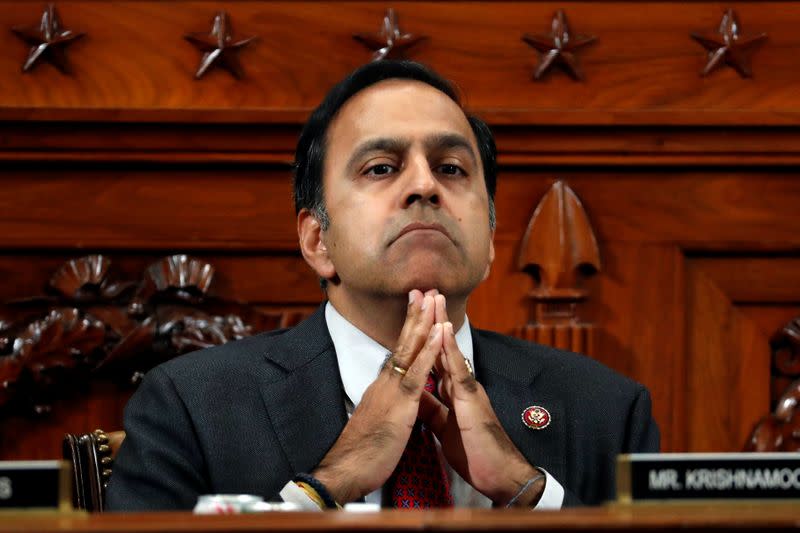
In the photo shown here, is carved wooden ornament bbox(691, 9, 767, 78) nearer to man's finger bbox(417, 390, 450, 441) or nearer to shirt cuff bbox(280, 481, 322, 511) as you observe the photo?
man's finger bbox(417, 390, 450, 441)

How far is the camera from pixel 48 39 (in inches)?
103

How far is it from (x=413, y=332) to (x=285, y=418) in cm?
27

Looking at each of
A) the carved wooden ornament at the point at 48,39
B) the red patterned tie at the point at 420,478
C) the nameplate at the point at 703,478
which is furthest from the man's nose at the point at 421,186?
the carved wooden ornament at the point at 48,39

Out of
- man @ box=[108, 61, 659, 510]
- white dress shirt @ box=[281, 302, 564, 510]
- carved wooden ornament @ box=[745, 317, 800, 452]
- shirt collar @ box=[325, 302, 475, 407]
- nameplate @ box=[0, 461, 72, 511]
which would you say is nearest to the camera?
nameplate @ box=[0, 461, 72, 511]

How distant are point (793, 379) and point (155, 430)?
1.47 meters

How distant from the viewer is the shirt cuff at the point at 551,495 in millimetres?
1808

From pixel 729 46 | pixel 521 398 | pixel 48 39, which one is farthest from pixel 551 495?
pixel 48 39

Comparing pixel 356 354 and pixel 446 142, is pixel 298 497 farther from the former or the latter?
pixel 446 142

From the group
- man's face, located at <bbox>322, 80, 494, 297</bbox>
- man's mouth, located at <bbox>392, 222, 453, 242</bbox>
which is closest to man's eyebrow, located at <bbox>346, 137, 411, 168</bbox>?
man's face, located at <bbox>322, 80, 494, 297</bbox>

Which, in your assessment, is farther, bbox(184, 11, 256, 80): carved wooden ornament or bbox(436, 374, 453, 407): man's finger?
bbox(184, 11, 256, 80): carved wooden ornament

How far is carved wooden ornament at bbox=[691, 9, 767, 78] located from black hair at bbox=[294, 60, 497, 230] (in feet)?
2.03

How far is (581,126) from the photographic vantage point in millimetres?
2629

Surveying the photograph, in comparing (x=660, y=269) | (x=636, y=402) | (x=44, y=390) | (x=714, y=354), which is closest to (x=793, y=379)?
(x=714, y=354)

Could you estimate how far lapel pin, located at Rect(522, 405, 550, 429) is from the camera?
2.07 metres
